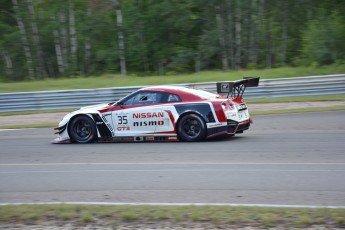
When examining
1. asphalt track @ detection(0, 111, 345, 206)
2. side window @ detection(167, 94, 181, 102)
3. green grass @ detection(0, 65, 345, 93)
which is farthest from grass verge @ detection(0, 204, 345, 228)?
green grass @ detection(0, 65, 345, 93)

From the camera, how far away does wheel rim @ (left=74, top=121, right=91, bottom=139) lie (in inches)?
521

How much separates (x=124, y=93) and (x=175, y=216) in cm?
1594

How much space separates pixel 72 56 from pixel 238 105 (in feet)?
85.9

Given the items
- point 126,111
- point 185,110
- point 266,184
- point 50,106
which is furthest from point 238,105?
point 50,106

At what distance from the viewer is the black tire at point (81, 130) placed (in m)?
13.1

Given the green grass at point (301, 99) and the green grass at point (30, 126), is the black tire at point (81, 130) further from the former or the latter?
the green grass at point (301, 99)

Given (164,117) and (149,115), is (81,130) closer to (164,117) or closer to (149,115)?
(149,115)

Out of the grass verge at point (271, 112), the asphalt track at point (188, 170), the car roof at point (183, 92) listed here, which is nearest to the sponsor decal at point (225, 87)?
the car roof at point (183, 92)

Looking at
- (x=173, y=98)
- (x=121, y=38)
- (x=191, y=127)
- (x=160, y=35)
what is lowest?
(x=191, y=127)

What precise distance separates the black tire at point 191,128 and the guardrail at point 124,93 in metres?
9.13

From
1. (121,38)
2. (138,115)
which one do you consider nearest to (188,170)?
(138,115)

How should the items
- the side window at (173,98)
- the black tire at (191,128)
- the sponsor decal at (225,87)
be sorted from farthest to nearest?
the side window at (173,98), the sponsor decal at (225,87), the black tire at (191,128)

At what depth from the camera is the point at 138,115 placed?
12.7m

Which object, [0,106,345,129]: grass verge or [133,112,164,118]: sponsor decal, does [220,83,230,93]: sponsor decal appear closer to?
[133,112,164,118]: sponsor decal
